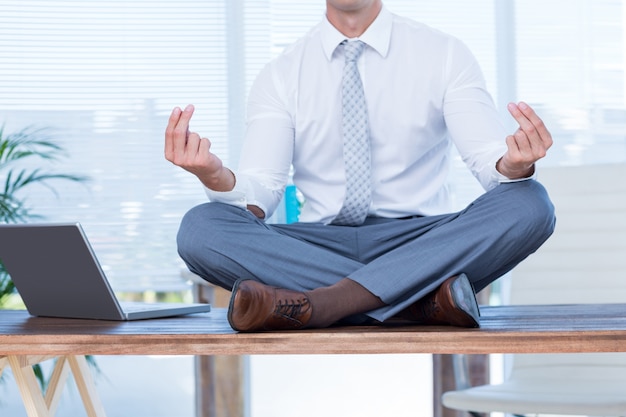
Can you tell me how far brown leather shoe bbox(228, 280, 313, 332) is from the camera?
135cm

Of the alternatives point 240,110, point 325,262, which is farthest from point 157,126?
point 325,262

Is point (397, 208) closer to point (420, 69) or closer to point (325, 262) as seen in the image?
point (420, 69)

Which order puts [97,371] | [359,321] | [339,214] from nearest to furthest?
[359,321] < [339,214] < [97,371]

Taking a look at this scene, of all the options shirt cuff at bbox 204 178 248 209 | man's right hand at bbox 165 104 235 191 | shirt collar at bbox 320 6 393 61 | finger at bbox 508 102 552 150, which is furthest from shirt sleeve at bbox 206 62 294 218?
finger at bbox 508 102 552 150

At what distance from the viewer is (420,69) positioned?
83.5 inches

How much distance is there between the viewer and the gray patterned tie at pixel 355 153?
199 cm

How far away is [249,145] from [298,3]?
6.25 ft

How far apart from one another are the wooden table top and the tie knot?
82cm

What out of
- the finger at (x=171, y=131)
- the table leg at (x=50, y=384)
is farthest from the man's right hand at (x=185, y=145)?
the table leg at (x=50, y=384)

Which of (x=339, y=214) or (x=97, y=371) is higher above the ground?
(x=339, y=214)

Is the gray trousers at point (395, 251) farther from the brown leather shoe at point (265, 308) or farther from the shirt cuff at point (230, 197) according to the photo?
the brown leather shoe at point (265, 308)

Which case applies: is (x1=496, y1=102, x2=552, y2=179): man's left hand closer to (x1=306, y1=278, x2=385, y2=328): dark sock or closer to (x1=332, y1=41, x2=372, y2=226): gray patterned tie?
(x1=306, y1=278, x2=385, y2=328): dark sock

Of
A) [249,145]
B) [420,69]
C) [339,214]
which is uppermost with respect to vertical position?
[420,69]

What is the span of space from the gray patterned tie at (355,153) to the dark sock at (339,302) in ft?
1.66
